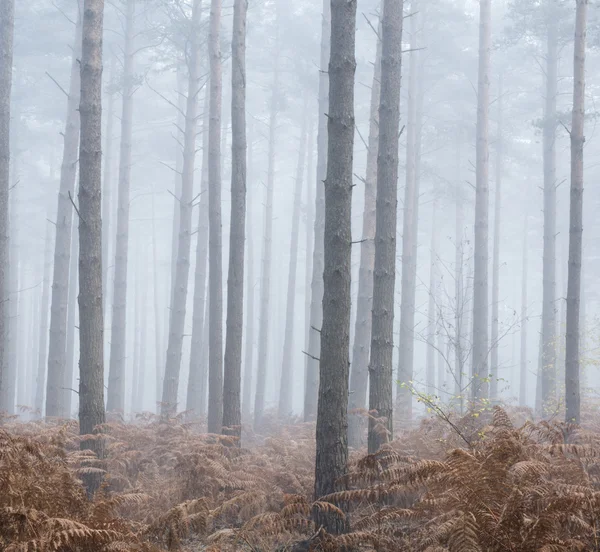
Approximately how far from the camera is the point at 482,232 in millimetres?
18016

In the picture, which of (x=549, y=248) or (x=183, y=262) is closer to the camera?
(x=183, y=262)

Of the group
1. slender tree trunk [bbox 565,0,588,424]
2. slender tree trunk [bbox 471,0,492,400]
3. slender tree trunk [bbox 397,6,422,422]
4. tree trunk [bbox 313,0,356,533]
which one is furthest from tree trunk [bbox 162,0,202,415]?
tree trunk [bbox 313,0,356,533]

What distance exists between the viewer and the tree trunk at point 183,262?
17.8 metres

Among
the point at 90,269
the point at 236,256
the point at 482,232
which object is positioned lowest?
the point at 90,269

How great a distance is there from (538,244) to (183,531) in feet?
161

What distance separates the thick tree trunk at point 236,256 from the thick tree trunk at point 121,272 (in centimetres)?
745

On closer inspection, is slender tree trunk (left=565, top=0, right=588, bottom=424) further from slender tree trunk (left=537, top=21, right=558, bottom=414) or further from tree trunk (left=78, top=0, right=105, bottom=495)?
tree trunk (left=78, top=0, right=105, bottom=495)

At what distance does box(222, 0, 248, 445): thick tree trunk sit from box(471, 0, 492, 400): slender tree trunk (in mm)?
6328

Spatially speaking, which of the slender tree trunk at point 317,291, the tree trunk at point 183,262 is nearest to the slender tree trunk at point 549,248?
the slender tree trunk at point 317,291

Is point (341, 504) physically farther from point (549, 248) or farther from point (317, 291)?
point (549, 248)

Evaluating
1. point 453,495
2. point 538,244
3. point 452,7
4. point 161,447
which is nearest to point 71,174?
point 161,447

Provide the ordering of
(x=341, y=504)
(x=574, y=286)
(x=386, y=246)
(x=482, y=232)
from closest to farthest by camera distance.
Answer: (x=341, y=504) → (x=386, y=246) → (x=574, y=286) → (x=482, y=232)

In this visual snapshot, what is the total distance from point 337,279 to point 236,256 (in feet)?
17.9

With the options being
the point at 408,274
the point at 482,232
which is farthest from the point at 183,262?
the point at 482,232
